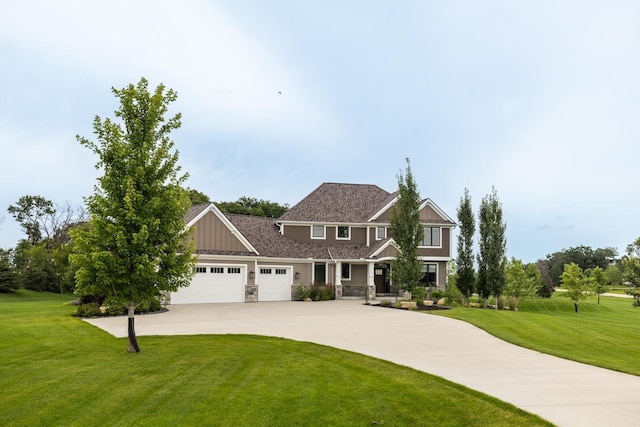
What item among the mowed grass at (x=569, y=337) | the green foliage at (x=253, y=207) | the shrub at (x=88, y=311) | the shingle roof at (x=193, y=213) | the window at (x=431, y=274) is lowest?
the mowed grass at (x=569, y=337)

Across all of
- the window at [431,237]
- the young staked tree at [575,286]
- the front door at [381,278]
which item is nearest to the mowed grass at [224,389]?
the front door at [381,278]

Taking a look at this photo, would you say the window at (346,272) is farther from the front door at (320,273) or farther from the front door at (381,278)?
the front door at (381,278)

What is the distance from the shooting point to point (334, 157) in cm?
2789

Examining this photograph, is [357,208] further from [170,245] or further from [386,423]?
[386,423]

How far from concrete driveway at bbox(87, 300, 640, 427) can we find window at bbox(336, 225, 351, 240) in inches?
438

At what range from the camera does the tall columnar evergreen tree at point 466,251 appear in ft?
104

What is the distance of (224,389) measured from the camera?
341 inches

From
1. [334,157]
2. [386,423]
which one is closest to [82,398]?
[386,423]

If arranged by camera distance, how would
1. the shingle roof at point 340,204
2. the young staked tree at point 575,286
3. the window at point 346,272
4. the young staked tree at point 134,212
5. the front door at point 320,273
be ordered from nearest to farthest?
the young staked tree at point 134,212, the young staked tree at point 575,286, the front door at point 320,273, the window at point 346,272, the shingle roof at point 340,204

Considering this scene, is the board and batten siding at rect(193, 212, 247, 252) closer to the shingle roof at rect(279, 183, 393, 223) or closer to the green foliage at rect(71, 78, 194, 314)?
the shingle roof at rect(279, 183, 393, 223)

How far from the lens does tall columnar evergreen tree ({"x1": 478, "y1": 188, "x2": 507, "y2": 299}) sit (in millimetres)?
30969

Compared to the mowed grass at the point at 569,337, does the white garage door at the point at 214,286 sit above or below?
above

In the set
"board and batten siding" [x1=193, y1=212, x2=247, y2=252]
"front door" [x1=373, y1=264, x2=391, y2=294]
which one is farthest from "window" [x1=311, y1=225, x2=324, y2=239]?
"board and batten siding" [x1=193, y1=212, x2=247, y2=252]

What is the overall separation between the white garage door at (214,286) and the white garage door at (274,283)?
5.56 feet
